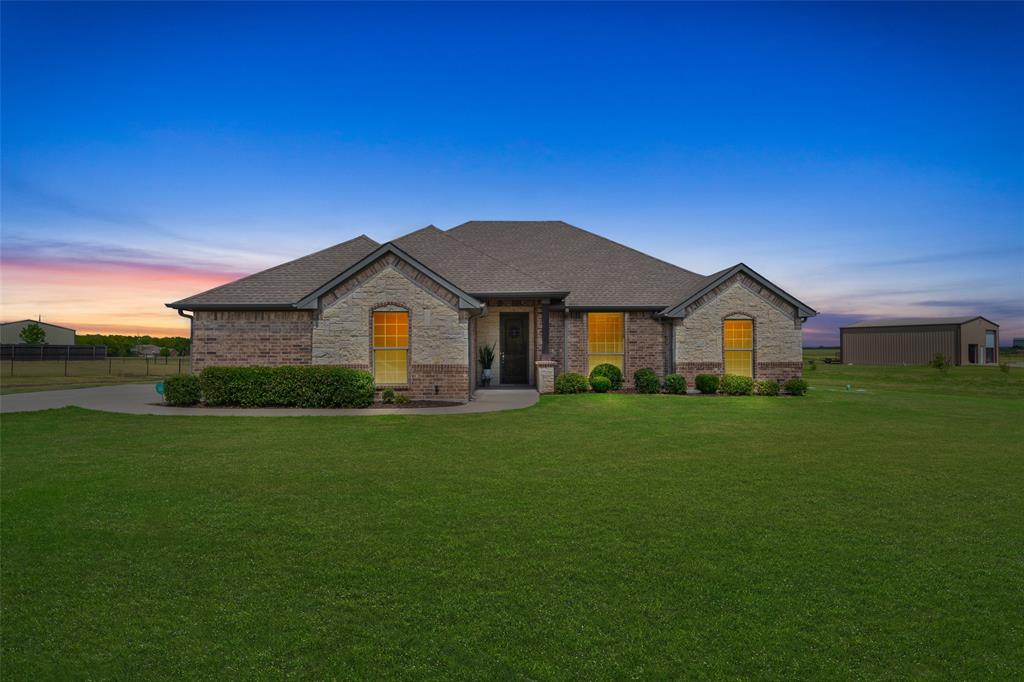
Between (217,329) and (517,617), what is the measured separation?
19108 mm

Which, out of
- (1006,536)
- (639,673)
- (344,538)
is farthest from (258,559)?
(1006,536)

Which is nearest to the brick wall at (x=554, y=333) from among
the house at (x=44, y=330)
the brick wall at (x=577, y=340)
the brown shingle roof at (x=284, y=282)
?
the brick wall at (x=577, y=340)

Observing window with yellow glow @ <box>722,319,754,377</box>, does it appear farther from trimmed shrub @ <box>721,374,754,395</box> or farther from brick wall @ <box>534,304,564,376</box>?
brick wall @ <box>534,304,564,376</box>

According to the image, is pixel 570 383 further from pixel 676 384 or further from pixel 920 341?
pixel 920 341

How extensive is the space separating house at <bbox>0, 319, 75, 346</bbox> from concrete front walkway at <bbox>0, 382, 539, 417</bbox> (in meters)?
129

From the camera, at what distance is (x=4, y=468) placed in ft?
29.1

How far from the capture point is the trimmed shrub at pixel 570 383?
69.7ft

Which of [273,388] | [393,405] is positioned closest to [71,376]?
[273,388]

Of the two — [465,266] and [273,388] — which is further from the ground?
[465,266]

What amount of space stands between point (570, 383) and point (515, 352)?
356 cm

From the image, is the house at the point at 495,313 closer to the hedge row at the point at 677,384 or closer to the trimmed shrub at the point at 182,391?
the hedge row at the point at 677,384

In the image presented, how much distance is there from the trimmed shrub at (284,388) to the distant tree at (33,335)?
5157 inches

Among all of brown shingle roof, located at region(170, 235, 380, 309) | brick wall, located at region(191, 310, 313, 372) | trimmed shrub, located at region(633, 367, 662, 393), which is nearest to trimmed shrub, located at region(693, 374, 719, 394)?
trimmed shrub, located at region(633, 367, 662, 393)

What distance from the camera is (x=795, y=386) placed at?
21.7 meters
